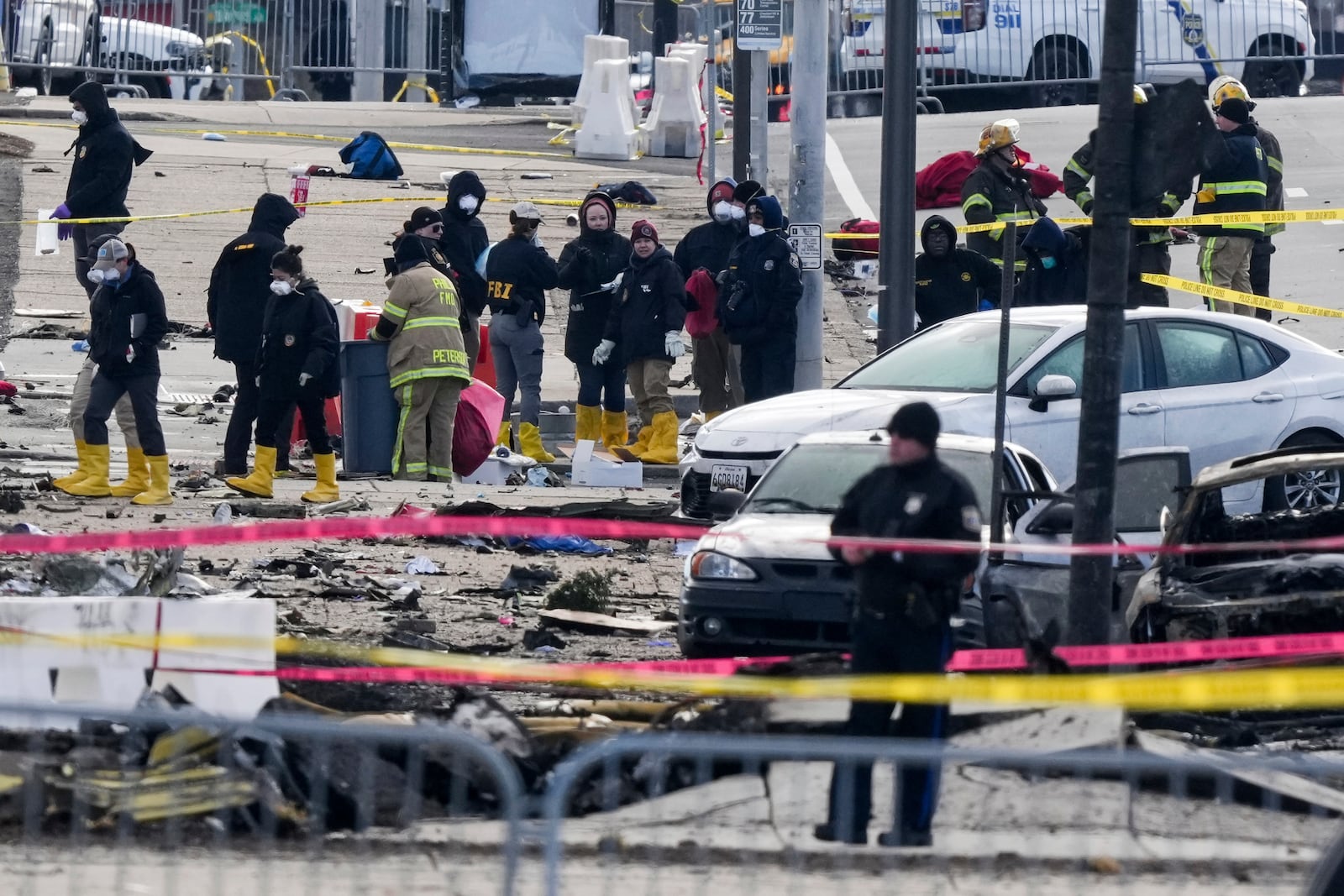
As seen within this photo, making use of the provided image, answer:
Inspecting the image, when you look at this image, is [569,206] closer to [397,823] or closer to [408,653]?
[408,653]

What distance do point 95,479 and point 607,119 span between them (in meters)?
13.7

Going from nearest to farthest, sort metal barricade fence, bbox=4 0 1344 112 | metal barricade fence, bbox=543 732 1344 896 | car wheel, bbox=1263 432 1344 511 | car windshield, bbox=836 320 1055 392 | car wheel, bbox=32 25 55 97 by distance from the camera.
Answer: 1. metal barricade fence, bbox=543 732 1344 896
2. car wheel, bbox=1263 432 1344 511
3. car windshield, bbox=836 320 1055 392
4. metal barricade fence, bbox=4 0 1344 112
5. car wheel, bbox=32 25 55 97

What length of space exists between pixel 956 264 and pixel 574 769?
10.4 metres

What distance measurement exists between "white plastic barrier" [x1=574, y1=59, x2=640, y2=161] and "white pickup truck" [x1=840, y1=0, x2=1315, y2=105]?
9.61ft

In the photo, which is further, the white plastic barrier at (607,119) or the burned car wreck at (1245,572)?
the white plastic barrier at (607,119)

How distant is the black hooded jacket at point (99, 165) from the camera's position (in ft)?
50.1

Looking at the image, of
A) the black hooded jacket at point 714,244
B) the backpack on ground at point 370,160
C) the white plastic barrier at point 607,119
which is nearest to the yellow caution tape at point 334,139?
the white plastic barrier at point 607,119

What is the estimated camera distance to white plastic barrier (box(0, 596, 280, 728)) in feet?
23.1

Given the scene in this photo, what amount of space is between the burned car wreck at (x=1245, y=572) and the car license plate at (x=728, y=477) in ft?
9.30

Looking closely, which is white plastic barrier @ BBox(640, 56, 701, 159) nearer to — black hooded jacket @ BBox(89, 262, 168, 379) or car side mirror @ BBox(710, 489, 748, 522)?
black hooded jacket @ BBox(89, 262, 168, 379)

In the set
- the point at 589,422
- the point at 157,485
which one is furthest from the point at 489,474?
the point at 157,485

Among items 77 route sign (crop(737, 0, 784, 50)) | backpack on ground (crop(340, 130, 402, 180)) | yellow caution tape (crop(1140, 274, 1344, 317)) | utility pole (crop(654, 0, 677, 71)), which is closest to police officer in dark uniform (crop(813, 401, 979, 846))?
yellow caution tape (crop(1140, 274, 1344, 317))

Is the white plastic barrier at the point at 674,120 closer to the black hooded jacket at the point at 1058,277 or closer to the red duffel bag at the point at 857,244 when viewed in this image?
the red duffel bag at the point at 857,244

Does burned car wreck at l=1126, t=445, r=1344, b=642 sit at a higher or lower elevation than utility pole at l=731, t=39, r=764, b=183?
lower
